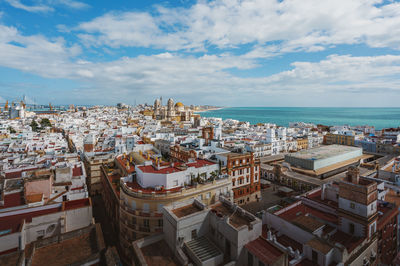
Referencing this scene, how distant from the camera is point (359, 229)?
64.5ft

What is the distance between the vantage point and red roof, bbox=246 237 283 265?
48.6ft

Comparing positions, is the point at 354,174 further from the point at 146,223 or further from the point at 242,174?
the point at 146,223

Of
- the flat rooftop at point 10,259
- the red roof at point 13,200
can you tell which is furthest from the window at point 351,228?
the red roof at point 13,200

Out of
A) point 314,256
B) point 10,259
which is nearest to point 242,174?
point 314,256

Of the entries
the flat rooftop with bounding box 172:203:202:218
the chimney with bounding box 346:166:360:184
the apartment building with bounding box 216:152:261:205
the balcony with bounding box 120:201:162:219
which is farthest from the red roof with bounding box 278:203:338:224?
the apartment building with bounding box 216:152:261:205

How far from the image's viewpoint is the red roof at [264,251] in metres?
14.8

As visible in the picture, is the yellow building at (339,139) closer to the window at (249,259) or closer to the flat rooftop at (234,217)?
the flat rooftop at (234,217)

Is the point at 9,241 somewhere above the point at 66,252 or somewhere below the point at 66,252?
above

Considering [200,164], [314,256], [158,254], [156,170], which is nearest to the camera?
[314,256]

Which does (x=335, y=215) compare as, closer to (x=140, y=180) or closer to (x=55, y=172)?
(x=140, y=180)

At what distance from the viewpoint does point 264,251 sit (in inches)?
616

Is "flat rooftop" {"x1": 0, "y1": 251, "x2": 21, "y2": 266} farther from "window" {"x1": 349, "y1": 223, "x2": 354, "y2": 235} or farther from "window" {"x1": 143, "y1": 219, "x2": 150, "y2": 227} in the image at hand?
"window" {"x1": 349, "y1": 223, "x2": 354, "y2": 235}

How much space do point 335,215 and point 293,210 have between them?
4090 mm

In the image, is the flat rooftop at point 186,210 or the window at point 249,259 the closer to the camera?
the window at point 249,259
